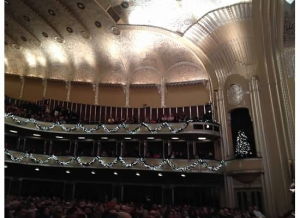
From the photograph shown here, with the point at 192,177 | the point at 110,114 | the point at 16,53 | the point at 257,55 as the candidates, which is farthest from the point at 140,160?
the point at 16,53

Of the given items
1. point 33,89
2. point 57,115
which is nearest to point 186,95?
point 57,115

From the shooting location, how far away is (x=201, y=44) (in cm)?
1927

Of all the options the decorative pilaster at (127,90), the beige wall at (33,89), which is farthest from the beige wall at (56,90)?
the decorative pilaster at (127,90)

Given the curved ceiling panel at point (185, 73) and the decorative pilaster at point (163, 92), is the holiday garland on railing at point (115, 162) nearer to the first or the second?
the decorative pilaster at point (163, 92)

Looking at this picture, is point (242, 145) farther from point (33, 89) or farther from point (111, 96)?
point (33, 89)

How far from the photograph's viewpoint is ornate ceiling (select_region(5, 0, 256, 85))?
17.3m

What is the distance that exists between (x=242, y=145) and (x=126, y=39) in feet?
39.0

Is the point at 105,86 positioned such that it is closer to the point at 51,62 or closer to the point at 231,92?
the point at 51,62

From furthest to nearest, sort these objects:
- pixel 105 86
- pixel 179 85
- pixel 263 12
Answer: pixel 105 86, pixel 179 85, pixel 263 12

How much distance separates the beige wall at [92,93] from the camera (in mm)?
22797

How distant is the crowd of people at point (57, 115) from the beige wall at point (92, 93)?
51.7 inches

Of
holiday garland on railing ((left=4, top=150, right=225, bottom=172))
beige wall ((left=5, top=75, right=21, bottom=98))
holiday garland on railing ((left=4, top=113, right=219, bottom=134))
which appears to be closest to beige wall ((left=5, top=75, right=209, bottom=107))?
beige wall ((left=5, top=75, right=21, bottom=98))

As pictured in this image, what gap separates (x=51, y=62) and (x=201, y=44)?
13.6m

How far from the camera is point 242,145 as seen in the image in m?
16.9
